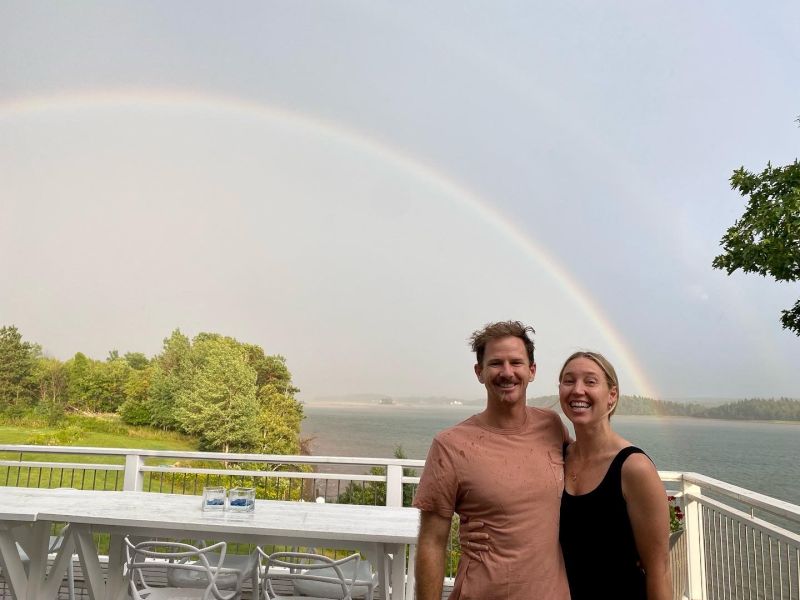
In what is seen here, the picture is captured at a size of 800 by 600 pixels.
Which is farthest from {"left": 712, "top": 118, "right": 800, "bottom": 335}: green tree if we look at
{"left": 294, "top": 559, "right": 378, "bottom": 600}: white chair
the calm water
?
the calm water

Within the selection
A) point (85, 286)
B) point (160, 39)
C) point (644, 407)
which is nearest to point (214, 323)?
point (85, 286)

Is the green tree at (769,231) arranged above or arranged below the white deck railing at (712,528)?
above

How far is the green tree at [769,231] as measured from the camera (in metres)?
6.48

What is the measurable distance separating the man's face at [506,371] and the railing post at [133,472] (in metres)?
3.92

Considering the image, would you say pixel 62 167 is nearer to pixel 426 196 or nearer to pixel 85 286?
pixel 85 286

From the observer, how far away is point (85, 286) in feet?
164

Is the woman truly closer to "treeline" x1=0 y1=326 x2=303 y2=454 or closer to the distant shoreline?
"treeline" x1=0 y1=326 x2=303 y2=454

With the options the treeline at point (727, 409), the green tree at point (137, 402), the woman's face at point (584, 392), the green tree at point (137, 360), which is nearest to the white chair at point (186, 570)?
the woman's face at point (584, 392)

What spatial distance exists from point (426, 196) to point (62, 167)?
28010mm

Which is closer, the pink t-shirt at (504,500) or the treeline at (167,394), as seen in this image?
the pink t-shirt at (504,500)

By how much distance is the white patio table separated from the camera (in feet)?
8.72

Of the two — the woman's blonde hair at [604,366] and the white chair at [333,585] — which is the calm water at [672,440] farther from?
the woman's blonde hair at [604,366]

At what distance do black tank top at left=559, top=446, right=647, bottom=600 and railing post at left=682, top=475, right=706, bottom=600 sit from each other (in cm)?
302

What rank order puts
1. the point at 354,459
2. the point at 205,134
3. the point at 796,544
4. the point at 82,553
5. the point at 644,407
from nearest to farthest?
the point at 796,544 < the point at 82,553 < the point at 354,459 < the point at 205,134 < the point at 644,407
